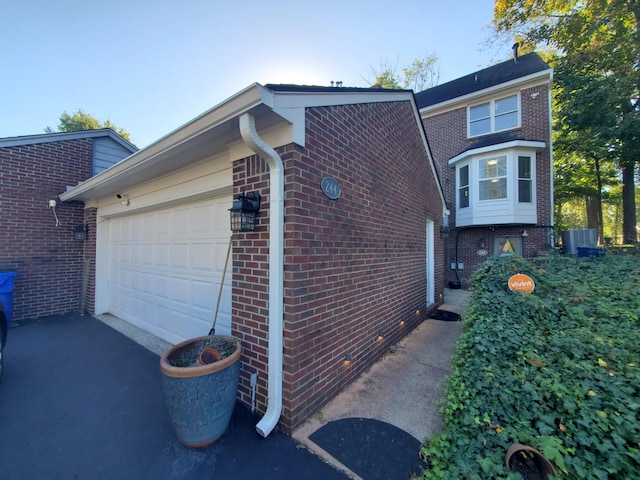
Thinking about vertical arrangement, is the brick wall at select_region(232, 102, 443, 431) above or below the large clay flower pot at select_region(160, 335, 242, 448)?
above

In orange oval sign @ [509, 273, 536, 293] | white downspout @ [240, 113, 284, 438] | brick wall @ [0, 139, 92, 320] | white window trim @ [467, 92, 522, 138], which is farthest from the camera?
white window trim @ [467, 92, 522, 138]

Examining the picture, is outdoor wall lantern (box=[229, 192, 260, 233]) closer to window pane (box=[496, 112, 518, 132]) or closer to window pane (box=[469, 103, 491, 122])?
window pane (box=[496, 112, 518, 132])

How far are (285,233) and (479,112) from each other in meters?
11.8

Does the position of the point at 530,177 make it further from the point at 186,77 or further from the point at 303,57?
the point at 186,77

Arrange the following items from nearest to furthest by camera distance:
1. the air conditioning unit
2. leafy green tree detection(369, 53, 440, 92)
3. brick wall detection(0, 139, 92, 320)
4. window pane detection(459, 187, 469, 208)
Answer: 1. brick wall detection(0, 139, 92, 320)
2. the air conditioning unit
3. window pane detection(459, 187, 469, 208)
4. leafy green tree detection(369, 53, 440, 92)

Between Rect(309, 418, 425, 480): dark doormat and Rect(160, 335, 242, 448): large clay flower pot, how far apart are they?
806 mm

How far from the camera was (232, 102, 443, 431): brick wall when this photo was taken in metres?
2.30

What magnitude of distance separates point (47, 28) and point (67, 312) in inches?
224

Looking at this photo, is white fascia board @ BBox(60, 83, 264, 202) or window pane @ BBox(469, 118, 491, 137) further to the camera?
window pane @ BBox(469, 118, 491, 137)

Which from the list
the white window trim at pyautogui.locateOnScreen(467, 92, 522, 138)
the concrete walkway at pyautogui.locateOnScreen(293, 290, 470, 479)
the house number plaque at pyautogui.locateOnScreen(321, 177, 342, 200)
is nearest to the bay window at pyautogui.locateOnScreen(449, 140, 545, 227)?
the white window trim at pyautogui.locateOnScreen(467, 92, 522, 138)

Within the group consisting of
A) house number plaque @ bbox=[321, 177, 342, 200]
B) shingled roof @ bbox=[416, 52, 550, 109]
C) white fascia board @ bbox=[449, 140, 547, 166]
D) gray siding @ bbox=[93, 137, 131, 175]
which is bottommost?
house number plaque @ bbox=[321, 177, 342, 200]

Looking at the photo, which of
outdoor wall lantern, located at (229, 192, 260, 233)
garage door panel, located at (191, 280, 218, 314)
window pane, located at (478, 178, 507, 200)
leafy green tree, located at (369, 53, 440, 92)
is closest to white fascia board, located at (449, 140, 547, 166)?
window pane, located at (478, 178, 507, 200)

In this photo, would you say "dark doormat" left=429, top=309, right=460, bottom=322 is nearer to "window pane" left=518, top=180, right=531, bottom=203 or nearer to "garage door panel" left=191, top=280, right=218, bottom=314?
"garage door panel" left=191, top=280, right=218, bottom=314

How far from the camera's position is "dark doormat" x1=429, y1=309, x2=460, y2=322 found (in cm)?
589
